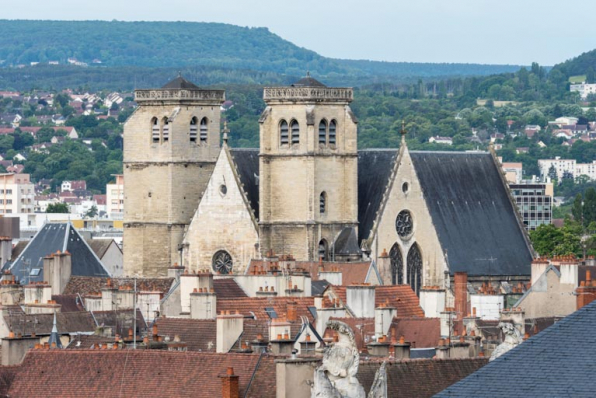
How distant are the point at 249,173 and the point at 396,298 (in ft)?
126

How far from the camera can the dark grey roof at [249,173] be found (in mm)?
109125

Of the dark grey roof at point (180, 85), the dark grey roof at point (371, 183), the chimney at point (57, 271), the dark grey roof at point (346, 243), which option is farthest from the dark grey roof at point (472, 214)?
the chimney at point (57, 271)

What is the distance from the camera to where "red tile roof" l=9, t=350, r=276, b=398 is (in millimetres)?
Answer: 43969

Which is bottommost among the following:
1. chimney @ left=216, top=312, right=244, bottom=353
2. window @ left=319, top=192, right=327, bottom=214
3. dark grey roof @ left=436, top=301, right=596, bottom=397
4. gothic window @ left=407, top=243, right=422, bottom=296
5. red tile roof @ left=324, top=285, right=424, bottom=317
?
dark grey roof @ left=436, top=301, right=596, bottom=397

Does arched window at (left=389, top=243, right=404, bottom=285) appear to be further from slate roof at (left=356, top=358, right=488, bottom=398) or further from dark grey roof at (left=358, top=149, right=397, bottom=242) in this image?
slate roof at (left=356, top=358, right=488, bottom=398)

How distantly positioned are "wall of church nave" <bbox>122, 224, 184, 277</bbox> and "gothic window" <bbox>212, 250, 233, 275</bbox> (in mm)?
2875

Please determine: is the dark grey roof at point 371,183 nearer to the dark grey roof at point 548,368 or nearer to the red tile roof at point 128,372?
the red tile roof at point 128,372

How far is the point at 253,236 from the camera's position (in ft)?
354

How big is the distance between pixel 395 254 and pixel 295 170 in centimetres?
544

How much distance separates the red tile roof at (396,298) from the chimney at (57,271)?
49.5ft

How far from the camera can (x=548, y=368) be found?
3155cm

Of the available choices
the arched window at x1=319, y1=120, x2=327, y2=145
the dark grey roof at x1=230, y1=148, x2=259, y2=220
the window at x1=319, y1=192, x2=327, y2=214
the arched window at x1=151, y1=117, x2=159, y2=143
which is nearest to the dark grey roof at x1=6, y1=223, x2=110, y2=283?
the arched window at x1=151, y1=117, x2=159, y2=143

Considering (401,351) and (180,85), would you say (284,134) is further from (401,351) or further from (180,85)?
(401,351)

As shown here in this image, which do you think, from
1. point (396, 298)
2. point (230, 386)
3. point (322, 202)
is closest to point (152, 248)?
point (322, 202)
